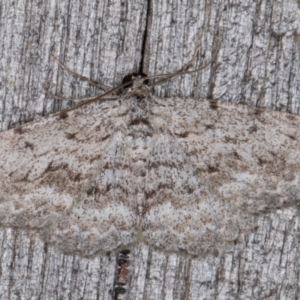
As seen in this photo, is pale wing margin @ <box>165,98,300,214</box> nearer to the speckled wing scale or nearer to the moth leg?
the speckled wing scale

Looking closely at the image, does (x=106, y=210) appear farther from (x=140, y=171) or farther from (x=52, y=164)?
(x=52, y=164)

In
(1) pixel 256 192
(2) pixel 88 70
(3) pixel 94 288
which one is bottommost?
(3) pixel 94 288

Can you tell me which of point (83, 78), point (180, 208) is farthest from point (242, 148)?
point (83, 78)

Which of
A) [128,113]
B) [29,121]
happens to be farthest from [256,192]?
[29,121]

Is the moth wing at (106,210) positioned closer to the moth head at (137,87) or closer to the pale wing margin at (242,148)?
the moth head at (137,87)

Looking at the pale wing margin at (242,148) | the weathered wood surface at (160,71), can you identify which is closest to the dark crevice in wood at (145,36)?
the weathered wood surface at (160,71)

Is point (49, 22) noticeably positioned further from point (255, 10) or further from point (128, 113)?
point (255, 10)

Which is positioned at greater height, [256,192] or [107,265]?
[256,192]

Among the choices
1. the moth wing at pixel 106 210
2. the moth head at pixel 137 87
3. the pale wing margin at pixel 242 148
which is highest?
the moth head at pixel 137 87
